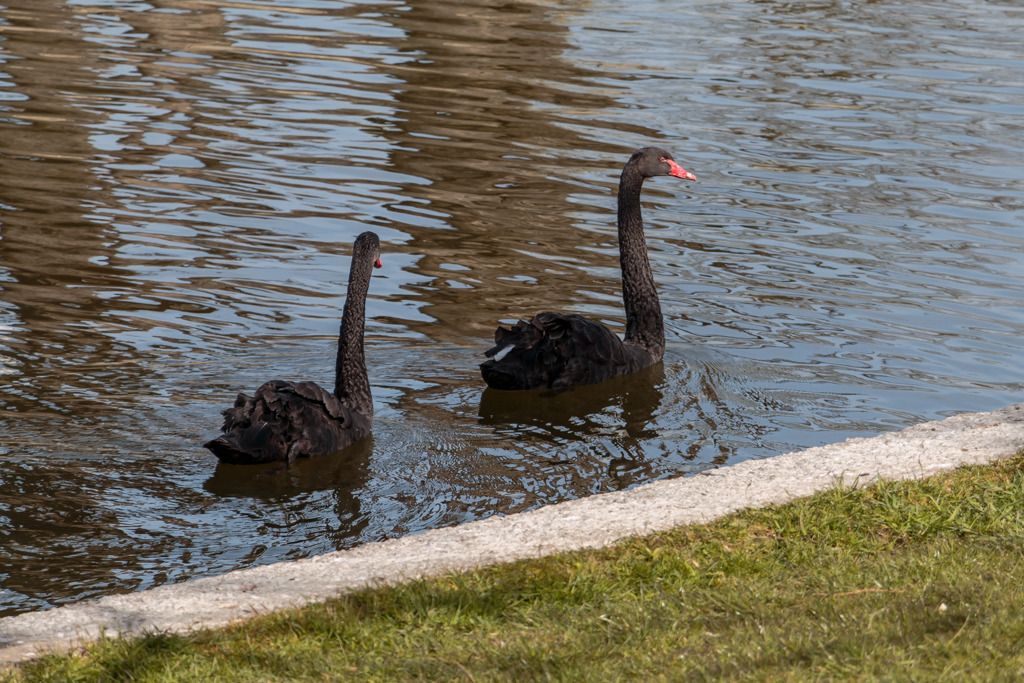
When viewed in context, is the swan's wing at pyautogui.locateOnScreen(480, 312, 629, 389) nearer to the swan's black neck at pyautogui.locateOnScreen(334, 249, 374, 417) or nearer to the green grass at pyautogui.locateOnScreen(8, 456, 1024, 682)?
the swan's black neck at pyautogui.locateOnScreen(334, 249, 374, 417)

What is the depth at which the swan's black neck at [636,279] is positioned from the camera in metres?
10.9

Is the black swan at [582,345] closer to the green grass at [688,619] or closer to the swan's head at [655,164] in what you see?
the swan's head at [655,164]

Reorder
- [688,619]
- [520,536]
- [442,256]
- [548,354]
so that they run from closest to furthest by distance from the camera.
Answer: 1. [688,619]
2. [520,536]
3. [548,354]
4. [442,256]

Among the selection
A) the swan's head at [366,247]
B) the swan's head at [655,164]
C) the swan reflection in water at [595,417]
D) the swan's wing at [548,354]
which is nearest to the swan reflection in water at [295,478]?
the swan reflection in water at [595,417]

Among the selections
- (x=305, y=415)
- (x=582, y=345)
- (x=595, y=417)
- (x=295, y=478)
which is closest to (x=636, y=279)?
(x=582, y=345)

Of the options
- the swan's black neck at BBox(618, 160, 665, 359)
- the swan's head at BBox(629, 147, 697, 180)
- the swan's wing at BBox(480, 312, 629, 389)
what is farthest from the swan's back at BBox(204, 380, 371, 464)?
the swan's head at BBox(629, 147, 697, 180)

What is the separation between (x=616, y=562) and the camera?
20.6ft

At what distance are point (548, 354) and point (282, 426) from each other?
2.19 metres

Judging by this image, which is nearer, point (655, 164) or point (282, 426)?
point (282, 426)

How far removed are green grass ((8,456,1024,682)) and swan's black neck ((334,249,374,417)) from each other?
2.91m

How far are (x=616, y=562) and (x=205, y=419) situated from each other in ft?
11.8

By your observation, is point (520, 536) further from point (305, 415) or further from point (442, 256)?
point (442, 256)

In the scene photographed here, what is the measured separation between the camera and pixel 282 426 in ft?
27.5

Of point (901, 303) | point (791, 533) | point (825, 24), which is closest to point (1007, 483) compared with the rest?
point (791, 533)
